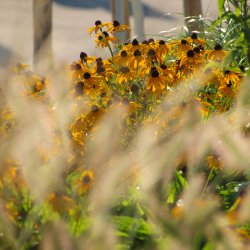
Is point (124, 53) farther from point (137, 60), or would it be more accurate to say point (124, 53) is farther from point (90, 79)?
point (90, 79)

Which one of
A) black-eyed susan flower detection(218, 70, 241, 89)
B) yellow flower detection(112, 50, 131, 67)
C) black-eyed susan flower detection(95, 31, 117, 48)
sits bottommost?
black-eyed susan flower detection(218, 70, 241, 89)

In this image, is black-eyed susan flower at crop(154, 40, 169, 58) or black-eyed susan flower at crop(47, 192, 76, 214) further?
black-eyed susan flower at crop(154, 40, 169, 58)

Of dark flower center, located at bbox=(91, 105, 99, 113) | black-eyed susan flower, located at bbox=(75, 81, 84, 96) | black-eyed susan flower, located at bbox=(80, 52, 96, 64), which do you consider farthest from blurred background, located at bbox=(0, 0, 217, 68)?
dark flower center, located at bbox=(91, 105, 99, 113)

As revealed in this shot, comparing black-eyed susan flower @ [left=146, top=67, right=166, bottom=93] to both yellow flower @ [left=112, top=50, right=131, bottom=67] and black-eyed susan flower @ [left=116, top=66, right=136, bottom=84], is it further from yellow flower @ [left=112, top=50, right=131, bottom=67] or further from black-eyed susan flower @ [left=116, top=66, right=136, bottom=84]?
yellow flower @ [left=112, top=50, right=131, bottom=67]

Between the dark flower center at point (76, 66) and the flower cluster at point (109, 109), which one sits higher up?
the dark flower center at point (76, 66)

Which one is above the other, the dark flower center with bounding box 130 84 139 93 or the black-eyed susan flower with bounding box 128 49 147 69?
the black-eyed susan flower with bounding box 128 49 147 69

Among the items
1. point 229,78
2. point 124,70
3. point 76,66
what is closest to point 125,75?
point 124,70

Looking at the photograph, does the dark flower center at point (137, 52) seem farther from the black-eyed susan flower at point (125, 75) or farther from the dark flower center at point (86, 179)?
the dark flower center at point (86, 179)

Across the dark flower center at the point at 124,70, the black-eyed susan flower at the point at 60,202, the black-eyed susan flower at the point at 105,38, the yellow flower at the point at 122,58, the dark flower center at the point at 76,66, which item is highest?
the black-eyed susan flower at the point at 105,38

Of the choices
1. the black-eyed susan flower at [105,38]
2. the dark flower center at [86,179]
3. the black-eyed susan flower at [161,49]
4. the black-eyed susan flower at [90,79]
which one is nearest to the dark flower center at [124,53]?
the black-eyed susan flower at [161,49]

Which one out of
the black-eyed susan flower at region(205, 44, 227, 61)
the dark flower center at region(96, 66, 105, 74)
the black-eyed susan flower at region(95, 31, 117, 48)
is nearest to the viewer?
the dark flower center at region(96, 66, 105, 74)

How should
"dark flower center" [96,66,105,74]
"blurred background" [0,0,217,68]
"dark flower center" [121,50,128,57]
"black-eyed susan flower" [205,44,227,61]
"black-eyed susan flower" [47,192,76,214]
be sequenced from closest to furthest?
"black-eyed susan flower" [47,192,76,214] < "dark flower center" [96,66,105,74] < "dark flower center" [121,50,128,57] < "black-eyed susan flower" [205,44,227,61] < "blurred background" [0,0,217,68]

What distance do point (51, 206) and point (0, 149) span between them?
21cm

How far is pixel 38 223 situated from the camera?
2.26 meters
